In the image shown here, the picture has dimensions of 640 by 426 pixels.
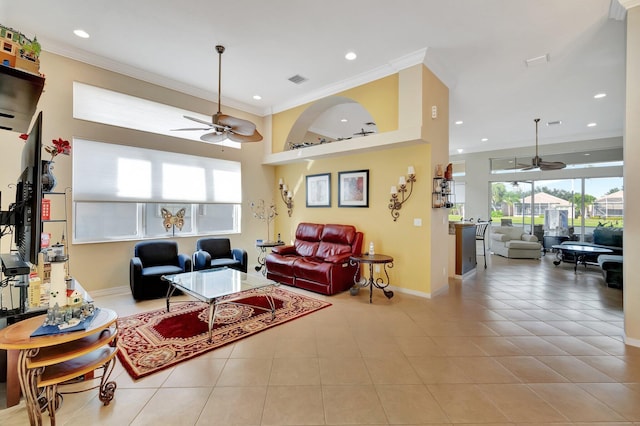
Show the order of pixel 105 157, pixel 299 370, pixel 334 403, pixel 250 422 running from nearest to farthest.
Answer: pixel 250 422, pixel 334 403, pixel 299 370, pixel 105 157

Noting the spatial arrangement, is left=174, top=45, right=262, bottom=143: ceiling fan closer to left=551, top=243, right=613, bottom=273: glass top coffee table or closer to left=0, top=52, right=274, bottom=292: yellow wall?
left=0, top=52, right=274, bottom=292: yellow wall

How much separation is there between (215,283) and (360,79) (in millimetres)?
3939

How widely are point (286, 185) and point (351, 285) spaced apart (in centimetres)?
284

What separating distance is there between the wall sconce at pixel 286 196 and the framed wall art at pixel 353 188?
1372mm

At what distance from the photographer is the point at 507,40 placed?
3654 millimetres

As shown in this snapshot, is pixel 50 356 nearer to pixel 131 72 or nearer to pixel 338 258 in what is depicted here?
pixel 338 258

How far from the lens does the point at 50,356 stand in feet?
5.49

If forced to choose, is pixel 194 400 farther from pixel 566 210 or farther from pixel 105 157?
pixel 566 210

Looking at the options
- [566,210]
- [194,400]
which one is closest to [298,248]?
[194,400]

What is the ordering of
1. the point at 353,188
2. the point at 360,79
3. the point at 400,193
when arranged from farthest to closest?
the point at 353,188 → the point at 360,79 → the point at 400,193

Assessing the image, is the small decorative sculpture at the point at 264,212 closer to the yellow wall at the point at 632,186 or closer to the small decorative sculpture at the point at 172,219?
the small decorative sculpture at the point at 172,219

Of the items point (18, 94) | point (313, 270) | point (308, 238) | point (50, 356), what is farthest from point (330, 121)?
point (50, 356)

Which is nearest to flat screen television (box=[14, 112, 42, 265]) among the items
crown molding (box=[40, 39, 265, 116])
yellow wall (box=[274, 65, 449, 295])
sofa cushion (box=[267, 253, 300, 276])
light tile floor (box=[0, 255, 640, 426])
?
light tile floor (box=[0, 255, 640, 426])

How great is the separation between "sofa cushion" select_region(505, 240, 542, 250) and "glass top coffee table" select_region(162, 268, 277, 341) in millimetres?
7397
